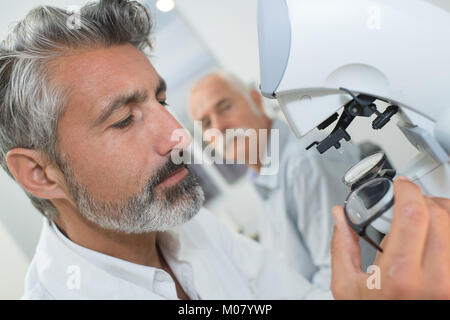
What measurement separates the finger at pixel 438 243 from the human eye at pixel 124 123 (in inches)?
15.3

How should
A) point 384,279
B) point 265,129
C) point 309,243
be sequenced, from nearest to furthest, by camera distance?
point 384,279
point 309,243
point 265,129

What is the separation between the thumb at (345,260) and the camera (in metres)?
0.40

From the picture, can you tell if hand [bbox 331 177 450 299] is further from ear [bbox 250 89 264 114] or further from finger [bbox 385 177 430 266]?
ear [bbox 250 89 264 114]

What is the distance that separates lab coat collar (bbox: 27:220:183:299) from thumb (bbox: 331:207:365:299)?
336 millimetres

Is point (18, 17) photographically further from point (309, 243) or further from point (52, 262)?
point (309, 243)

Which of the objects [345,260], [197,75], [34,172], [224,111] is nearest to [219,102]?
[224,111]

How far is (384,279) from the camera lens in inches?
14.0

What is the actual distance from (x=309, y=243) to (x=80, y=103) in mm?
787

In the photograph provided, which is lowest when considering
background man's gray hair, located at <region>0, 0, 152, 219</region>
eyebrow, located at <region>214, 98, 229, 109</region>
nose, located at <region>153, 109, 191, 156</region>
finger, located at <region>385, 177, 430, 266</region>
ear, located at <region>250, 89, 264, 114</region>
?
ear, located at <region>250, 89, 264, 114</region>

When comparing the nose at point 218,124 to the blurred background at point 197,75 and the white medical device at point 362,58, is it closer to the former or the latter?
the blurred background at point 197,75

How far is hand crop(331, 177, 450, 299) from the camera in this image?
0.35 metres

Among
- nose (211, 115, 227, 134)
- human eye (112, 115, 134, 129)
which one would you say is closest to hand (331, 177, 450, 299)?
human eye (112, 115, 134, 129)

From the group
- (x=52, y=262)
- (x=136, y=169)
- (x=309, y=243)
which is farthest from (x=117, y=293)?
(x=309, y=243)

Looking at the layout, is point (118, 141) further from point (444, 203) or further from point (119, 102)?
point (444, 203)
